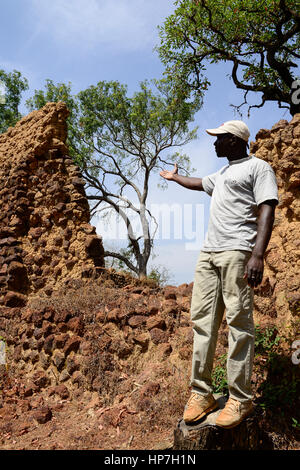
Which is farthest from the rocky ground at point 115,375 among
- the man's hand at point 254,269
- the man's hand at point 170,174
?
the man's hand at point 170,174

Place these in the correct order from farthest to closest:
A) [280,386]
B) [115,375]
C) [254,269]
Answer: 1. [115,375]
2. [280,386]
3. [254,269]

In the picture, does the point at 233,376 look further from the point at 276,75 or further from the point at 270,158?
the point at 276,75

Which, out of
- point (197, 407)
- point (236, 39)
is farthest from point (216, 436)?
point (236, 39)

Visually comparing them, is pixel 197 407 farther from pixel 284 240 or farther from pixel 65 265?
pixel 65 265

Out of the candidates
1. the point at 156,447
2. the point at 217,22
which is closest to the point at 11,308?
the point at 156,447

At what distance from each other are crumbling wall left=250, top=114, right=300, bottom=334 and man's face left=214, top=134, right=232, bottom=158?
129cm

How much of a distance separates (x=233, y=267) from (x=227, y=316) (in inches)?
12.5

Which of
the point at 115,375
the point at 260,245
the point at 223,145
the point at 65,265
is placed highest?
the point at 223,145

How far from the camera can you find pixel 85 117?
54.1 feet

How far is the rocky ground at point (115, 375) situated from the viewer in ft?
10.5

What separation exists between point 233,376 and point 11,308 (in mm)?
4074

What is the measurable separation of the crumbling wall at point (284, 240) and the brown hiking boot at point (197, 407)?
1203mm

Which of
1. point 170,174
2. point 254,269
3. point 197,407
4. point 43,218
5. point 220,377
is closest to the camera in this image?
point 254,269

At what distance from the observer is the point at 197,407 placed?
8.66 ft
